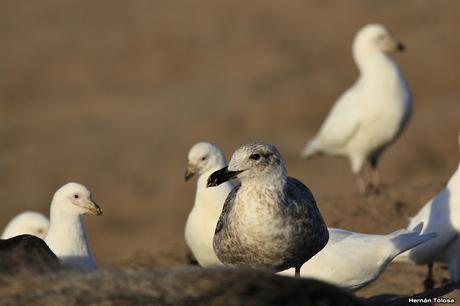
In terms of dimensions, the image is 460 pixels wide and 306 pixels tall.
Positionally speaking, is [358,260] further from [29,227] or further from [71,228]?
[29,227]

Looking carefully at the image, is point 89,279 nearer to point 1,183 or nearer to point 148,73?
point 1,183

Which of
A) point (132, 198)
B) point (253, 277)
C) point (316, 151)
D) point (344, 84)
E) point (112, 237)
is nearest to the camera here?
point (253, 277)

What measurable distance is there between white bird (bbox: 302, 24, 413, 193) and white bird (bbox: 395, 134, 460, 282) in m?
4.35

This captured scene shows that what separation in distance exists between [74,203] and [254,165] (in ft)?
8.03

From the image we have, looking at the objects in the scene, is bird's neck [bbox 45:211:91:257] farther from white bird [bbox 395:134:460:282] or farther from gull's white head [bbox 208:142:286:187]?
white bird [bbox 395:134:460:282]

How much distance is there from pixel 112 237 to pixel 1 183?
3746 millimetres

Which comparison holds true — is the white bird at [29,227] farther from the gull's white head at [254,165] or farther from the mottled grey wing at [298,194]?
the mottled grey wing at [298,194]

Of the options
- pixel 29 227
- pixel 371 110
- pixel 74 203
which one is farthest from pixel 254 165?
pixel 371 110

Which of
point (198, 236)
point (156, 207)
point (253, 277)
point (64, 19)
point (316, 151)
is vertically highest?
point (64, 19)

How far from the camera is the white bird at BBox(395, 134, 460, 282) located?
9.66 metres

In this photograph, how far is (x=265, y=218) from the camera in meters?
7.68

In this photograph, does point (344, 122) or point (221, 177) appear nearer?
point (221, 177)

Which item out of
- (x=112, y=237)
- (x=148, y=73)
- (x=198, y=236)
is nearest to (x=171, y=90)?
(x=148, y=73)

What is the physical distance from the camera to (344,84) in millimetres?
25750
